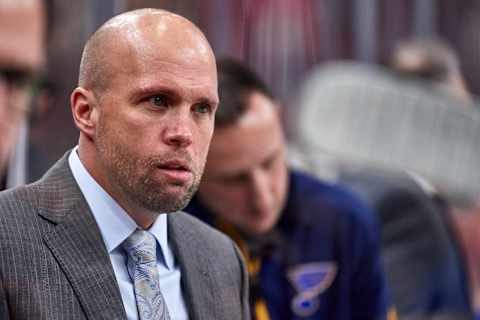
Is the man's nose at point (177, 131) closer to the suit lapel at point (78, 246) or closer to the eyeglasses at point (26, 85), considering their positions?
the suit lapel at point (78, 246)

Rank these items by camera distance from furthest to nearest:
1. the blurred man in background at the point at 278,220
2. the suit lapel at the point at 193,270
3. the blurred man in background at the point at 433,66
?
the blurred man in background at the point at 433,66 → the blurred man in background at the point at 278,220 → the suit lapel at the point at 193,270

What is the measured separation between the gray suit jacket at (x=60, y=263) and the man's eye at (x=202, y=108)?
148mm

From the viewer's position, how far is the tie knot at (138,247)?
96 centimetres

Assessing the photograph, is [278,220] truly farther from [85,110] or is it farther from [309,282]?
[85,110]

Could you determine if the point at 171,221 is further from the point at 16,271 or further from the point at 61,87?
the point at 61,87

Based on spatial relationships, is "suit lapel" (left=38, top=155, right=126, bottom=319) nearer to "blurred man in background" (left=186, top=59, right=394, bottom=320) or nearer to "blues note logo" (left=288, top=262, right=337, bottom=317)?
"blurred man in background" (left=186, top=59, right=394, bottom=320)

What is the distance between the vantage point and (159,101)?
3.03 feet

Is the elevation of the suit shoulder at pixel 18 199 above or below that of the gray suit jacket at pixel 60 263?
above

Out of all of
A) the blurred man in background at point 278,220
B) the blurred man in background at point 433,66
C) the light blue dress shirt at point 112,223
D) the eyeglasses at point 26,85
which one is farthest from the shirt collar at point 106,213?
the blurred man in background at point 433,66

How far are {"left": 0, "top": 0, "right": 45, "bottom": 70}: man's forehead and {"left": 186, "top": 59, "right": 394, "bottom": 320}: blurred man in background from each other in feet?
1.32

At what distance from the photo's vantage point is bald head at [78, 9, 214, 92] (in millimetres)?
918

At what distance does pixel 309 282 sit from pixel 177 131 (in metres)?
0.92

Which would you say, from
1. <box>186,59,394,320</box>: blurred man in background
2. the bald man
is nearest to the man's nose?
the bald man

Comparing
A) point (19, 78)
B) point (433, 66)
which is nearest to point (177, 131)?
point (19, 78)
